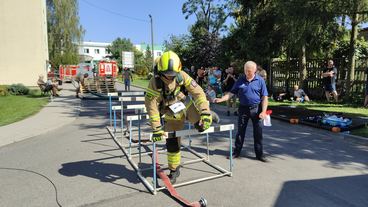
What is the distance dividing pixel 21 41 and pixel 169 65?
26.6 m

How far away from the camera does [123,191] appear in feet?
14.9

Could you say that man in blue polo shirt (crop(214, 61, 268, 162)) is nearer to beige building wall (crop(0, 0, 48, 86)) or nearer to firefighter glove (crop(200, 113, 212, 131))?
firefighter glove (crop(200, 113, 212, 131))

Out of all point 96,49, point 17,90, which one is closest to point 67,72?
point 17,90

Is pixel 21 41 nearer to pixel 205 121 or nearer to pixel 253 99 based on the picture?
pixel 253 99

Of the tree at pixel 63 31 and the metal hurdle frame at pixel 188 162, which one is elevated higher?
the tree at pixel 63 31

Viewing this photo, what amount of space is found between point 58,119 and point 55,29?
41802 millimetres

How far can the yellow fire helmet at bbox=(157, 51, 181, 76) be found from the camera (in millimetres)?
4203

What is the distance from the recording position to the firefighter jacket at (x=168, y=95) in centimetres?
440

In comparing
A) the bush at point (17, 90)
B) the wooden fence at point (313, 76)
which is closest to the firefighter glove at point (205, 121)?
the wooden fence at point (313, 76)

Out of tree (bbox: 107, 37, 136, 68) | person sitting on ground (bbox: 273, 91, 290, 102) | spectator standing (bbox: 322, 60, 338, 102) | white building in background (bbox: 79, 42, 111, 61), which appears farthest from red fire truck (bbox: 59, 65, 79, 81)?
white building in background (bbox: 79, 42, 111, 61)

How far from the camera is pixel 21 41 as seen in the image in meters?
26.5

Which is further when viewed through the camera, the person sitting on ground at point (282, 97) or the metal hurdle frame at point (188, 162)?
the person sitting on ground at point (282, 97)

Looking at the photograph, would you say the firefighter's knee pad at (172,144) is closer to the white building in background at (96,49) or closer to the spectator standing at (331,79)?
the spectator standing at (331,79)

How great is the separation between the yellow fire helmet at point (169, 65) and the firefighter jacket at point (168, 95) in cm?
15
